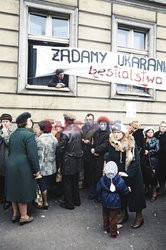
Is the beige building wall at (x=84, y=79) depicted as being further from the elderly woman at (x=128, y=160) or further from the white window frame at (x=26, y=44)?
the elderly woman at (x=128, y=160)

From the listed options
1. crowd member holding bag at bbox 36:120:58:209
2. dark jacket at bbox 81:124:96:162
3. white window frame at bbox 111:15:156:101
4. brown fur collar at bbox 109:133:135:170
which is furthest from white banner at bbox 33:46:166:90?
brown fur collar at bbox 109:133:135:170

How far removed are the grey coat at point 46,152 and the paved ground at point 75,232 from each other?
0.85m

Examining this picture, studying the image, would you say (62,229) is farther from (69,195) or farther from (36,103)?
(36,103)

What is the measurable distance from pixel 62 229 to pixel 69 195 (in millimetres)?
968

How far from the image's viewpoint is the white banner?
6.26 metres

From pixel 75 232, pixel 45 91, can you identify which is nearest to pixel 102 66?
pixel 45 91

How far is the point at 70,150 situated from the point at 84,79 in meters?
2.70

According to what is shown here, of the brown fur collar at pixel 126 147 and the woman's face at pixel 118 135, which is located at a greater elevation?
the woman's face at pixel 118 135

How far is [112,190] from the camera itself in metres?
3.90

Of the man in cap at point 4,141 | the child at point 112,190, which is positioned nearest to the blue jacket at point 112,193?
the child at point 112,190

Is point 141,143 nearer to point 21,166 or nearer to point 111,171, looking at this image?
point 111,171

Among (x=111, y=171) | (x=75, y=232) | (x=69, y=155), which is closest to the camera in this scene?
(x=111, y=171)

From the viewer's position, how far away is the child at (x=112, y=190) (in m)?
3.90

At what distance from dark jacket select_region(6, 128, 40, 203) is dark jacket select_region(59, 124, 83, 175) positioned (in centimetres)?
89
